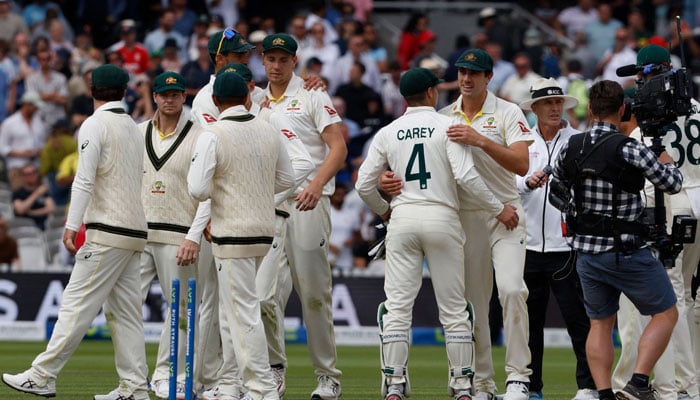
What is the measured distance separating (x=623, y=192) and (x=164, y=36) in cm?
1524

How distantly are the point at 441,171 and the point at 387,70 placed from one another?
13.9 metres

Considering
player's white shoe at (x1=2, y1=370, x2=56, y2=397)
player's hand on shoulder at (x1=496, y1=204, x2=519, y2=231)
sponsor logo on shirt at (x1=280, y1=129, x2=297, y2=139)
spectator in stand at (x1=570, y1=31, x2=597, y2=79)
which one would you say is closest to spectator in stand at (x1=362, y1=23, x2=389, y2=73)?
spectator in stand at (x1=570, y1=31, x2=597, y2=79)

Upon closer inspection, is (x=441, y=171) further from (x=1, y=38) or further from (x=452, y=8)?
(x=452, y=8)

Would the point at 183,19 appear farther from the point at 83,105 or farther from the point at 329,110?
the point at 329,110

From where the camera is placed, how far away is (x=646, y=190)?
1067cm

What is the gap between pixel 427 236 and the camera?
1020 centimetres

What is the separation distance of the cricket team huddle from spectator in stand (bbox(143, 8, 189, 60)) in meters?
12.4

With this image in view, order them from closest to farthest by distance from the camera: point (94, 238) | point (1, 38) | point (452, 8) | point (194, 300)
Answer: point (194, 300), point (94, 238), point (1, 38), point (452, 8)

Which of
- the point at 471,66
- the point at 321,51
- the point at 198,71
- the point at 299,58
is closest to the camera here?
the point at 471,66

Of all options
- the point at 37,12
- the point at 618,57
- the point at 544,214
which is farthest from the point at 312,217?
the point at 37,12

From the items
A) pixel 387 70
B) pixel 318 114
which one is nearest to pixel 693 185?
pixel 318 114

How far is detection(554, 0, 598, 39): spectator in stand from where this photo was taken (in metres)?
26.2

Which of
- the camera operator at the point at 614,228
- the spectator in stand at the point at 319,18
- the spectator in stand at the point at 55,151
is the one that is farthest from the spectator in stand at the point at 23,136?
the camera operator at the point at 614,228

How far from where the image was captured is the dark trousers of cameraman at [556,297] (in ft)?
37.8
